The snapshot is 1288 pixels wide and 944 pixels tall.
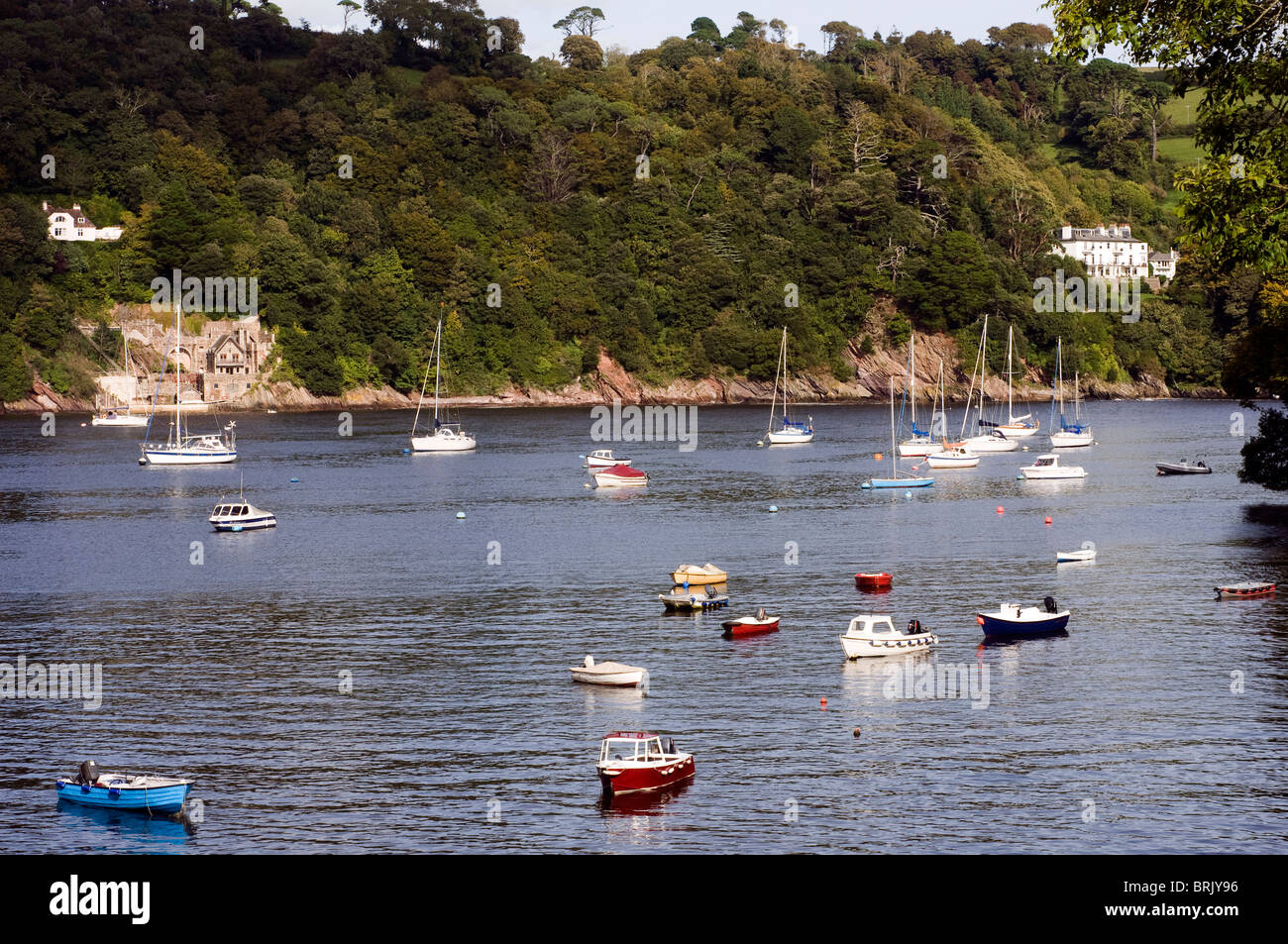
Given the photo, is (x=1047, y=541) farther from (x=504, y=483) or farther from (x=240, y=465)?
(x=240, y=465)

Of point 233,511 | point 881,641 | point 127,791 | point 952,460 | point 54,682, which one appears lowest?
point 54,682

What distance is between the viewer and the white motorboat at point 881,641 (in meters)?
53.9

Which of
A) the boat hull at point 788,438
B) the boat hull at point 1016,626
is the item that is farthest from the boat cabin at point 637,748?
the boat hull at point 788,438

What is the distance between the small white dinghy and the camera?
162 feet

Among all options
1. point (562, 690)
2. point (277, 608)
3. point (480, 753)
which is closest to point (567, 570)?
point (277, 608)

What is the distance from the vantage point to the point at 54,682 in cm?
5191

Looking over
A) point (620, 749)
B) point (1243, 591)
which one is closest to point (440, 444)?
point (1243, 591)

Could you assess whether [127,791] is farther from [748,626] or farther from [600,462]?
[600,462]

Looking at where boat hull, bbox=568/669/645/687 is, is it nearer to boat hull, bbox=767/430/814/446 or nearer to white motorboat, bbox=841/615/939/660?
white motorboat, bbox=841/615/939/660

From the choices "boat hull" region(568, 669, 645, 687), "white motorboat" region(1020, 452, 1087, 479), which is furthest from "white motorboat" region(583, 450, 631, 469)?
"boat hull" region(568, 669, 645, 687)

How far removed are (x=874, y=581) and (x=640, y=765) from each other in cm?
3487

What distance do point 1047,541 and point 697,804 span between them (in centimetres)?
5711

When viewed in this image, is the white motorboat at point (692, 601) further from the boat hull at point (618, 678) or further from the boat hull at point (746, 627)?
the boat hull at point (618, 678)
